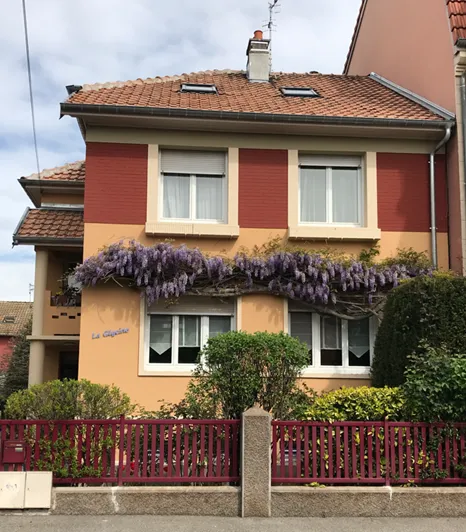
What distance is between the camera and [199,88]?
1380cm

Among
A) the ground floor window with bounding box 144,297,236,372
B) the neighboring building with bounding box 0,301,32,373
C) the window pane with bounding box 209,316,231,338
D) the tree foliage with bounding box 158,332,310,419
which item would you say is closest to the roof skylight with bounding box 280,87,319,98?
the ground floor window with bounding box 144,297,236,372

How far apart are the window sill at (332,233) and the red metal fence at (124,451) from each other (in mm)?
5058

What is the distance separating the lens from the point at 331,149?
1209 centimetres

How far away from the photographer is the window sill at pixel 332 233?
37.9ft

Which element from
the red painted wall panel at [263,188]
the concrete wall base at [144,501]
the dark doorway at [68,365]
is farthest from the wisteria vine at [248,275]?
the dark doorway at [68,365]

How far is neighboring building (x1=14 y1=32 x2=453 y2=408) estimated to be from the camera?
11.3 m

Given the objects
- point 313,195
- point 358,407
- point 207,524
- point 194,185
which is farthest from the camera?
point 313,195

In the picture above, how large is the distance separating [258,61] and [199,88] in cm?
242

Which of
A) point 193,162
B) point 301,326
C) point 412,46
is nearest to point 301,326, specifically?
→ point 301,326

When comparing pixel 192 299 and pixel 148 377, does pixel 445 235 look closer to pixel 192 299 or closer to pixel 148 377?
pixel 192 299

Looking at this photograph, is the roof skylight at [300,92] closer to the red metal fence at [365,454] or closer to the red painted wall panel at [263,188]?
the red painted wall panel at [263,188]

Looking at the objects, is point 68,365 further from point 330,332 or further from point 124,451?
point 124,451

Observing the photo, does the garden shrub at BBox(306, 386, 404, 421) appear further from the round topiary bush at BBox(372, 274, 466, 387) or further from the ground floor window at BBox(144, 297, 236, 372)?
the ground floor window at BBox(144, 297, 236, 372)

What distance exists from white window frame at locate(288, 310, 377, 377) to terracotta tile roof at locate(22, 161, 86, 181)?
5.72m
